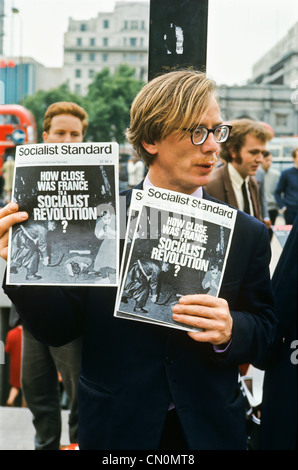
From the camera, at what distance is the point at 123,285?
1.29m

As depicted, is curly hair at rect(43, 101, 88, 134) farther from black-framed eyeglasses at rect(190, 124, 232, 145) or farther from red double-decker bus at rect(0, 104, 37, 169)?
red double-decker bus at rect(0, 104, 37, 169)

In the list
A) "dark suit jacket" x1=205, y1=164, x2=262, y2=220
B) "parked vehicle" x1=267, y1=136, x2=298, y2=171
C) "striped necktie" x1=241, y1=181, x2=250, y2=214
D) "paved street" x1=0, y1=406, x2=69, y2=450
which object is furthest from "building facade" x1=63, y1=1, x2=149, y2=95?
"paved street" x1=0, y1=406, x2=69, y2=450

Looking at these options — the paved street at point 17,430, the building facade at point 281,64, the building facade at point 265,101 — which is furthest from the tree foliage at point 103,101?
the paved street at point 17,430

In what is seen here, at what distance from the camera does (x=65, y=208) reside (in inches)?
53.0

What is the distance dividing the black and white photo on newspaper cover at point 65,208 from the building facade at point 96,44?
7615 centimetres

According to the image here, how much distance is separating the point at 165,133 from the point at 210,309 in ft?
1.74

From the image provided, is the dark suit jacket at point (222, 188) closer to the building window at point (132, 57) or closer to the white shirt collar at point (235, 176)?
the white shirt collar at point (235, 176)

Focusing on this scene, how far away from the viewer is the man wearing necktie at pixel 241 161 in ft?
12.3

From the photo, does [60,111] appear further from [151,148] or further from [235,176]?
[151,148]

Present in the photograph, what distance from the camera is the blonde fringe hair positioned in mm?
1449

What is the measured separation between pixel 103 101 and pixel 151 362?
46.0 metres
